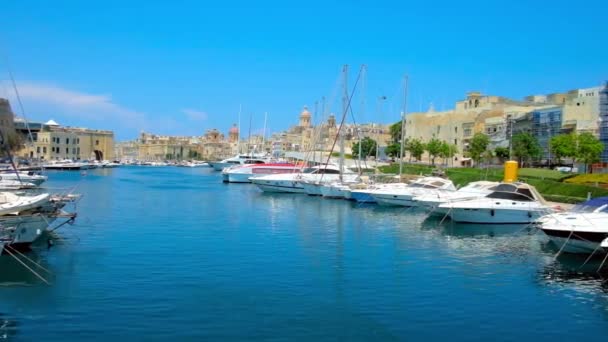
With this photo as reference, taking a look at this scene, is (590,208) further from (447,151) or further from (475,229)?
(447,151)

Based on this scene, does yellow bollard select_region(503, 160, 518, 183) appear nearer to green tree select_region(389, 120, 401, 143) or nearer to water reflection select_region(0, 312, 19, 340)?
water reflection select_region(0, 312, 19, 340)

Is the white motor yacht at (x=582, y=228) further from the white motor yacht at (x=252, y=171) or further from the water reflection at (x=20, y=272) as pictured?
the white motor yacht at (x=252, y=171)

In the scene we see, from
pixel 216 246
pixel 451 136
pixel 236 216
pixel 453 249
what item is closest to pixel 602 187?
pixel 453 249

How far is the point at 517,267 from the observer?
2309cm

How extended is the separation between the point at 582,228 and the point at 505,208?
10336 millimetres

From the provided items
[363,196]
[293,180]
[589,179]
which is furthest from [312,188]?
[589,179]

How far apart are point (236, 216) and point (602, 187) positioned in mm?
23754

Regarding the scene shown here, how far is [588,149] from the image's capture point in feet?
194

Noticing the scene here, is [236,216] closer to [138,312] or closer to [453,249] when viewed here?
[453,249]

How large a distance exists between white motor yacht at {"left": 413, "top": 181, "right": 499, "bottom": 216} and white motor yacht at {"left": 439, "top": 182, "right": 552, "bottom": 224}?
4.07 feet

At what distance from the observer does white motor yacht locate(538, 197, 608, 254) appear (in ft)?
77.2

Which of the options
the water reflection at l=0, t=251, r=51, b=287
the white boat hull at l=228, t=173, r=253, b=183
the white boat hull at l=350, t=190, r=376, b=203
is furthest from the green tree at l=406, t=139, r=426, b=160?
the water reflection at l=0, t=251, r=51, b=287

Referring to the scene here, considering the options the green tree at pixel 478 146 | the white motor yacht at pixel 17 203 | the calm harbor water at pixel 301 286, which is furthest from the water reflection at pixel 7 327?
the green tree at pixel 478 146

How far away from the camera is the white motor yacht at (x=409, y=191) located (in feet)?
141
